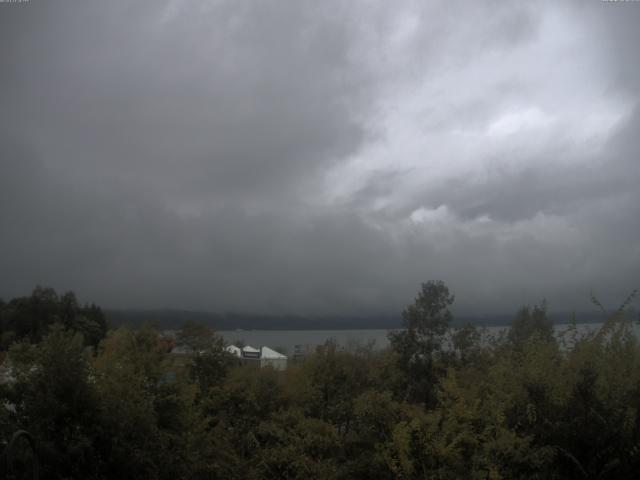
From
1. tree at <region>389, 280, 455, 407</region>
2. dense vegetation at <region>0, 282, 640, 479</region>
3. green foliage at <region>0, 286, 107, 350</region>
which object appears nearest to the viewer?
dense vegetation at <region>0, 282, 640, 479</region>

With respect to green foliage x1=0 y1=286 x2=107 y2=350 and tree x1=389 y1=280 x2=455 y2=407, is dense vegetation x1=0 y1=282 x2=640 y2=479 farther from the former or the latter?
green foliage x1=0 y1=286 x2=107 y2=350

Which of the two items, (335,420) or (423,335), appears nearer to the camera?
(335,420)

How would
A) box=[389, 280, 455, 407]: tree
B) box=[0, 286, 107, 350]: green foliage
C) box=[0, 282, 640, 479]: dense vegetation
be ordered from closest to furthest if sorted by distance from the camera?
box=[0, 282, 640, 479]: dense vegetation, box=[389, 280, 455, 407]: tree, box=[0, 286, 107, 350]: green foliage

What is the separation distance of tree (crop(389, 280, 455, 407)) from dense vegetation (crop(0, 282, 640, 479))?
159 cm

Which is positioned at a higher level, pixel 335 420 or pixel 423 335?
pixel 423 335

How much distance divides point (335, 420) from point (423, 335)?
6169mm

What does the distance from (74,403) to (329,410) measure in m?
10.8

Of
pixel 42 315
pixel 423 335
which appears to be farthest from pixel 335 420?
pixel 42 315

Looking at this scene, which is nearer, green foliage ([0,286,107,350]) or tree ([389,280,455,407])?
tree ([389,280,455,407])

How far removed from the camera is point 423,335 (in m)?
27.2

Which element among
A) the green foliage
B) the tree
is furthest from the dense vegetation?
the green foliage

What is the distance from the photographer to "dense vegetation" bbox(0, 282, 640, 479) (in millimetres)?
15000

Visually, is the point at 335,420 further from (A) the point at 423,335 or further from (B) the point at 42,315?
(B) the point at 42,315

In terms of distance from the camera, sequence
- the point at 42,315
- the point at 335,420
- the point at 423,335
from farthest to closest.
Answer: the point at 42,315, the point at 423,335, the point at 335,420
